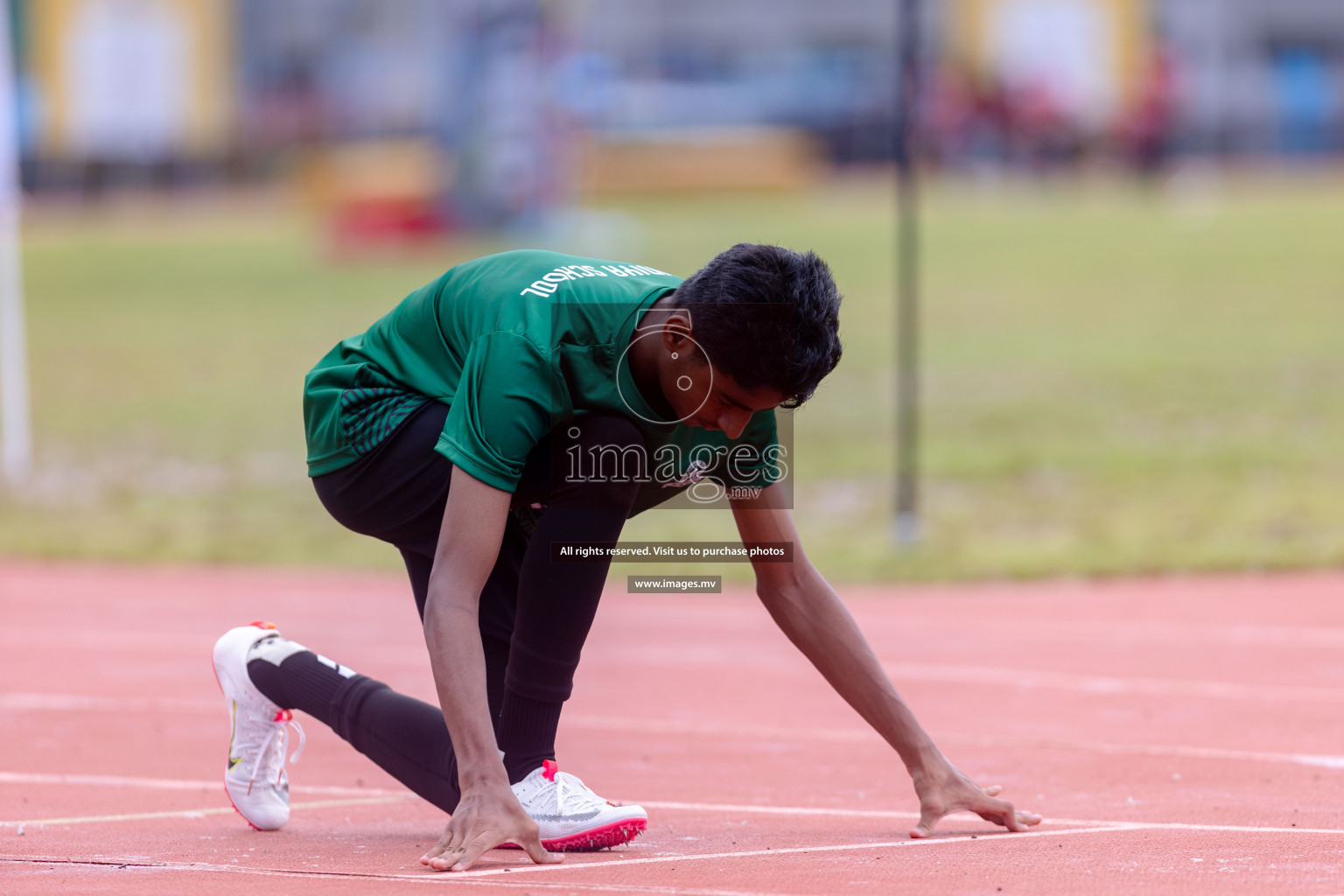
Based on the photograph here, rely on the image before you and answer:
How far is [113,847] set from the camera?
3.66 m

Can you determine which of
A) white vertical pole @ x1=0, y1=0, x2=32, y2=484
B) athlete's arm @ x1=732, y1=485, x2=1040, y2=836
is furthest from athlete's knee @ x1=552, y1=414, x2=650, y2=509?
white vertical pole @ x1=0, y1=0, x2=32, y2=484

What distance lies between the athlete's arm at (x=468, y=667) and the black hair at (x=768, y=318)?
0.52 metres

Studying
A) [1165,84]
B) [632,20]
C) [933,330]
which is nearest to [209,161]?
[632,20]

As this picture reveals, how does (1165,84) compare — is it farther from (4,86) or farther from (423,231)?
(4,86)

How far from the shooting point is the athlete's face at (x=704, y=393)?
320cm

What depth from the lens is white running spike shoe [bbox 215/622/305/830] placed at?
390 centimetres

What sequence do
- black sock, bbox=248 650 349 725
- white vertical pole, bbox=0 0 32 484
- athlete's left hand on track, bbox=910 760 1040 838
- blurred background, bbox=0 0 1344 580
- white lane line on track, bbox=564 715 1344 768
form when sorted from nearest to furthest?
athlete's left hand on track, bbox=910 760 1040 838
black sock, bbox=248 650 349 725
white lane line on track, bbox=564 715 1344 768
blurred background, bbox=0 0 1344 580
white vertical pole, bbox=0 0 32 484

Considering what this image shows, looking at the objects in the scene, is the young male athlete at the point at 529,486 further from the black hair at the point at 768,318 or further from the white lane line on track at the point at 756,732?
the white lane line on track at the point at 756,732

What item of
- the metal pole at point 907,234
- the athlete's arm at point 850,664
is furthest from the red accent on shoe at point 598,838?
the metal pole at point 907,234

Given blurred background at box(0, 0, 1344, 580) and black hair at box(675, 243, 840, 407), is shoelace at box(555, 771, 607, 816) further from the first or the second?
blurred background at box(0, 0, 1344, 580)

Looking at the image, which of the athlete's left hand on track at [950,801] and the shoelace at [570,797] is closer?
the shoelace at [570,797]

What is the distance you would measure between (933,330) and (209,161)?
78.7 feet

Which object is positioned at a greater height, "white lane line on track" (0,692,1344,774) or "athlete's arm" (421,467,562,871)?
"athlete's arm" (421,467,562,871)

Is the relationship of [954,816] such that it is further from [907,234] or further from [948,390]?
[948,390]
